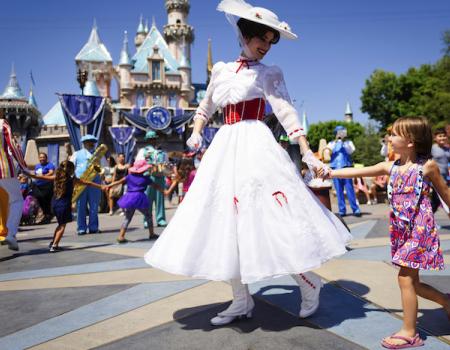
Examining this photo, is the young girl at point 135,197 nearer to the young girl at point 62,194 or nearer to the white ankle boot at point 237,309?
the young girl at point 62,194

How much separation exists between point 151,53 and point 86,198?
126 ft

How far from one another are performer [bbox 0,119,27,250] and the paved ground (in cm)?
103

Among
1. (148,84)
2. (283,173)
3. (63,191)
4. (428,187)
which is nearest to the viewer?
(428,187)

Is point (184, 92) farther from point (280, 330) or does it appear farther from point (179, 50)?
point (280, 330)

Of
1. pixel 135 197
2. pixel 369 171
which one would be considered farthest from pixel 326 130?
pixel 369 171

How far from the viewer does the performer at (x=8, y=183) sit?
17.5 ft

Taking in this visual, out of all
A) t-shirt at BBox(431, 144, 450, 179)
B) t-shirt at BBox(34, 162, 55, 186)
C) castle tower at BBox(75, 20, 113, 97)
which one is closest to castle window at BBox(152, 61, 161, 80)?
castle tower at BBox(75, 20, 113, 97)

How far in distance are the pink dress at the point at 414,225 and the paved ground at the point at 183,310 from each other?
449 mm

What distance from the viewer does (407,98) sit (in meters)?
38.1

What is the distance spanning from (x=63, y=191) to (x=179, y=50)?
44.8 metres

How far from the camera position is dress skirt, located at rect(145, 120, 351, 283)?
7.19 feet

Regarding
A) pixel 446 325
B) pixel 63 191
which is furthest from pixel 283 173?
pixel 63 191

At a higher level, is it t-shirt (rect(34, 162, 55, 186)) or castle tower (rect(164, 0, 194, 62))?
castle tower (rect(164, 0, 194, 62))

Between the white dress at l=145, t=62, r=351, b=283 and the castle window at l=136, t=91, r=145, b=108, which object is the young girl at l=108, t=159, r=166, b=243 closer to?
the white dress at l=145, t=62, r=351, b=283
